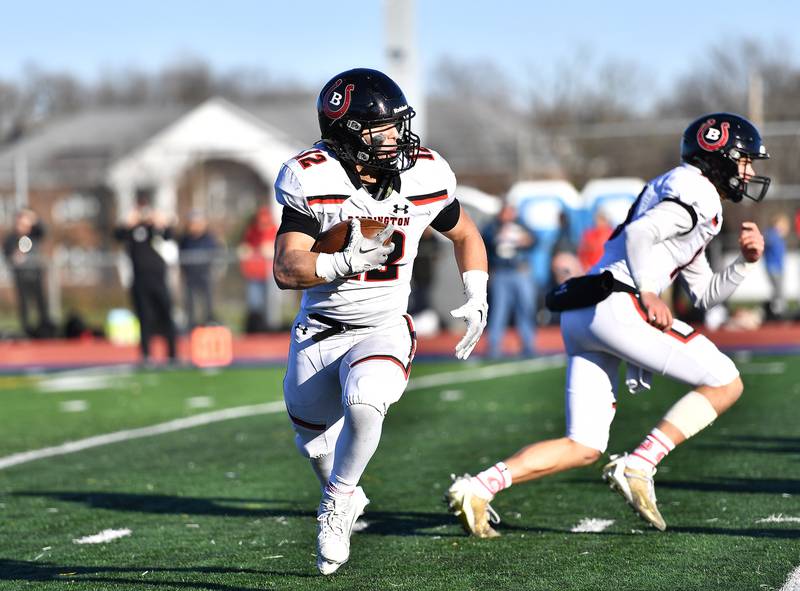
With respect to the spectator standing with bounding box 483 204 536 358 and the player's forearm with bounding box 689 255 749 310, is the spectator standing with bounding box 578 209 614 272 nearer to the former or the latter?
the spectator standing with bounding box 483 204 536 358

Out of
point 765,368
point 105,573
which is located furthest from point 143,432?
point 765,368

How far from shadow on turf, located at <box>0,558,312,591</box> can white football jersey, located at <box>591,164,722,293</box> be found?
1.79 meters

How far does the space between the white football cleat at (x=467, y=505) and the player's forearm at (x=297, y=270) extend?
1.09 m

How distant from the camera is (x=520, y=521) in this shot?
5.54 m

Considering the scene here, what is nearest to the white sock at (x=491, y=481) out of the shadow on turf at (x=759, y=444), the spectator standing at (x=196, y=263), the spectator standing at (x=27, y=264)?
the shadow on turf at (x=759, y=444)

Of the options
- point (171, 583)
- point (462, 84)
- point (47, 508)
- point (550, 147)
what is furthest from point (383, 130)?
point (462, 84)

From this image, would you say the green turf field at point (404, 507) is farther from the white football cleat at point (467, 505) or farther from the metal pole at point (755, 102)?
the metal pole at point (755, 102)

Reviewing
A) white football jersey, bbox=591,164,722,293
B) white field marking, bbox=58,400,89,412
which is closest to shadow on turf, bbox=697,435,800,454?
white football jersey, bbox=591,164,722,293

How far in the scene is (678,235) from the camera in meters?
5.22

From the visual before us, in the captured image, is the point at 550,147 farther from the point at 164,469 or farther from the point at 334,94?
the point at 334,94

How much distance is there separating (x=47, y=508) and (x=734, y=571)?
3303 millimetres

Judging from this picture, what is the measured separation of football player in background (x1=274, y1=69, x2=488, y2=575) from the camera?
442cm

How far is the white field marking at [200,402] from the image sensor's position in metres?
10.7

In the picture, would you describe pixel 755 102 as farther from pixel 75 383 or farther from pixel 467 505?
pixel 467 505
